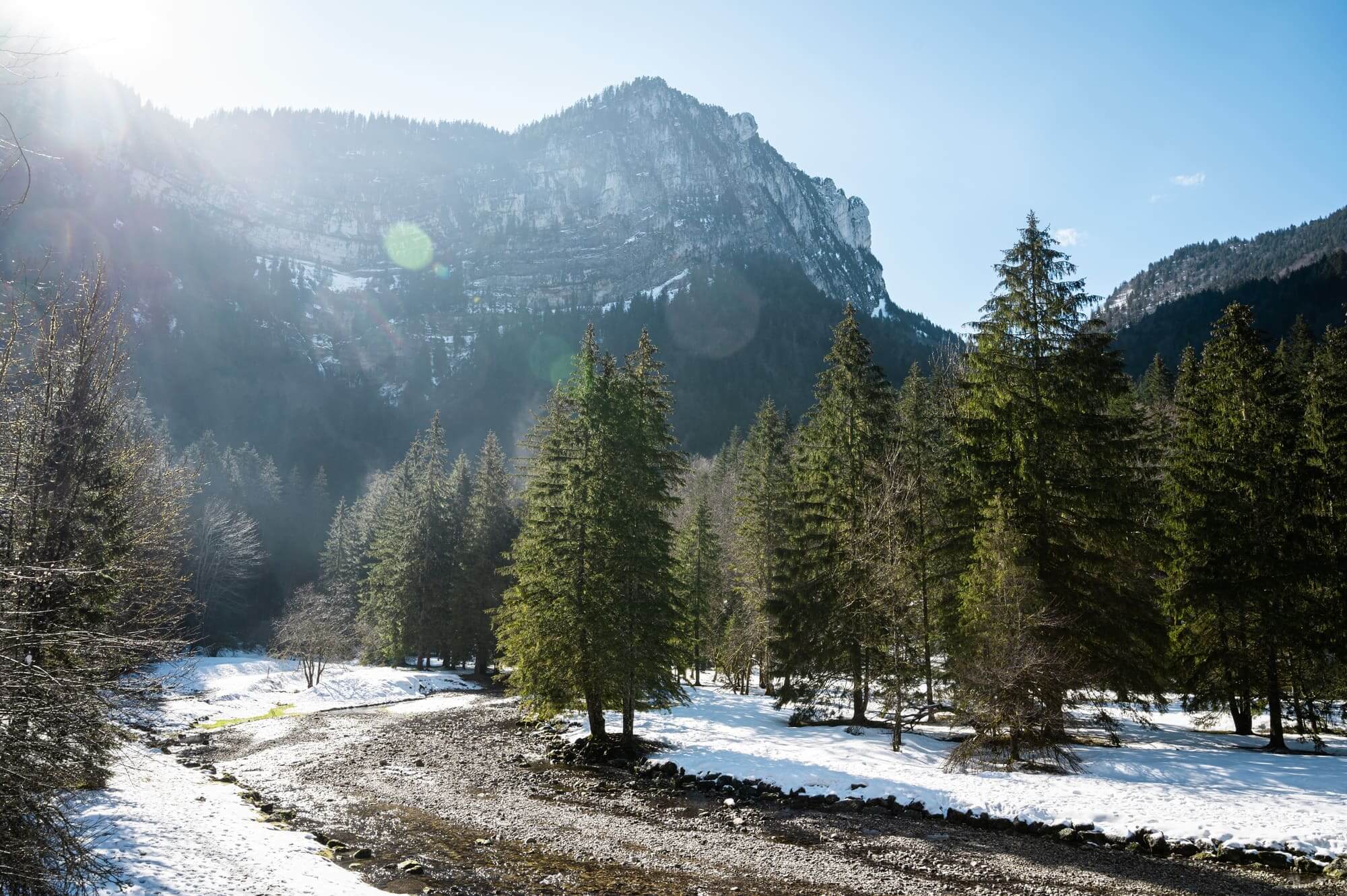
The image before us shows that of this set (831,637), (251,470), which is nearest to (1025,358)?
(831,637)

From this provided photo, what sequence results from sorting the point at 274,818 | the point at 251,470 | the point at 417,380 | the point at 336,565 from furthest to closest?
1. the point at 417,380
2. the point at 251,470
3. the point at 336,565
4. the point at 274,818

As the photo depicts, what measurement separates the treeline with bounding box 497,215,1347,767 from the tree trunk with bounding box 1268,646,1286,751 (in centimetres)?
8

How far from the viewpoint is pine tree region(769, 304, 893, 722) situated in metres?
24.1

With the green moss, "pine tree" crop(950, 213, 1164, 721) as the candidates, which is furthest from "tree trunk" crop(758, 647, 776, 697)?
the green moss

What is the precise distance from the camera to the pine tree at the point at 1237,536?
19.2 meters

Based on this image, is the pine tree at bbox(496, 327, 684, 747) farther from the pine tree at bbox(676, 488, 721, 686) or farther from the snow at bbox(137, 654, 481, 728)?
the snow at bbox(137, 654, 481, 728)

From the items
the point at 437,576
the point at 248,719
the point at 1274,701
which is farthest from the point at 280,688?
the point at 1274,701

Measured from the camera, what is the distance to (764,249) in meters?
186

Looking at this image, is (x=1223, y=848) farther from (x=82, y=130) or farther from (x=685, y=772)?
(x=82, y=130)

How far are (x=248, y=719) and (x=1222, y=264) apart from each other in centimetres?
22676

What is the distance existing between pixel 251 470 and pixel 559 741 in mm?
82335

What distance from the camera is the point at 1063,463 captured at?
832 inches

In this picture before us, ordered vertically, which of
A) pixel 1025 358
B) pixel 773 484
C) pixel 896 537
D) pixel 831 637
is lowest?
pixel 831 637

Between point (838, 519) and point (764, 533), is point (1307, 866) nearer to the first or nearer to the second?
point (838, 519)
